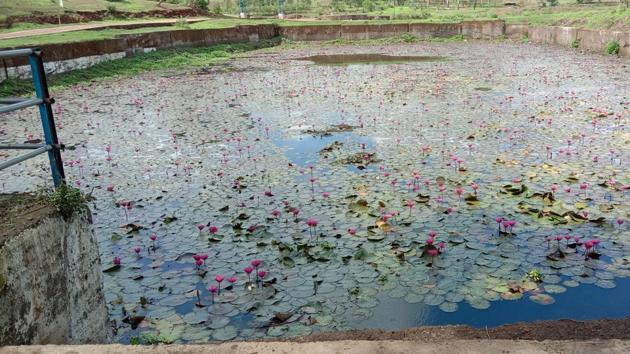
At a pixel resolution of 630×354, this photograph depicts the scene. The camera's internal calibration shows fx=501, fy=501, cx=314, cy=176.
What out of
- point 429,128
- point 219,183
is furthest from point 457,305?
point 429,128

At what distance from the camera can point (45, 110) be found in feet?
11.3

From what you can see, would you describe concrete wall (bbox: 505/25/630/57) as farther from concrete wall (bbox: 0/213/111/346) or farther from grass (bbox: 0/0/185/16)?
grass (bbox: 0/0/185/16)

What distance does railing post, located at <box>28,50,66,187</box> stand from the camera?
130 inches

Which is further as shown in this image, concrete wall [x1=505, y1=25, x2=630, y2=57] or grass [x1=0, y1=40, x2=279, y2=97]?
concrete wall [x1=505, y1=25, x2=630, y2=57]

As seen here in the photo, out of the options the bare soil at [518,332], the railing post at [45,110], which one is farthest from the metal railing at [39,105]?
the bare soil at [518,332]

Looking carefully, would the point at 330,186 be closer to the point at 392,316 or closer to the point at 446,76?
the point at 392,316

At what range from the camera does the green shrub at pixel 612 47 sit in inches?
741

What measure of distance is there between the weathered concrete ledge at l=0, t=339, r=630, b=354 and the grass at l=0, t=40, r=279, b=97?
13754mm

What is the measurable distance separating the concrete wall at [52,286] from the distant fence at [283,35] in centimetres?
1387

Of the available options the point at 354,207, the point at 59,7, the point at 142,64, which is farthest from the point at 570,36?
the point at 59,7

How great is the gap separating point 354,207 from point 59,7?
32.2 meters

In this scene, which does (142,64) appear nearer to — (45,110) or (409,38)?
(409,38)

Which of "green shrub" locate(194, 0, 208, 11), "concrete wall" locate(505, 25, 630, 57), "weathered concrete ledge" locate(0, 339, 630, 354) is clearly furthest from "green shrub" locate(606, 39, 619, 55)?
"green shrub" locate(194, 0, 208, 11)

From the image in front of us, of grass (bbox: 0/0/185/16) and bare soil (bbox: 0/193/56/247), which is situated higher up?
grass (bbox: 0/0/185/16)
